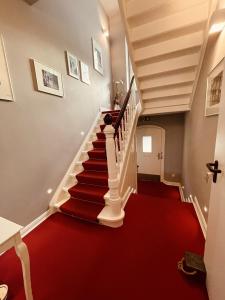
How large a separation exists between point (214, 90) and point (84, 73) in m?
2.55

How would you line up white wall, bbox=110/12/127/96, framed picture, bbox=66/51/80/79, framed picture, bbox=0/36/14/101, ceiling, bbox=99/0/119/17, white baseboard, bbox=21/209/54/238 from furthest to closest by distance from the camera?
1. white wall, bbox=110/12/127/96
2. ceiling, bbox=99/0/119/17
3. framed picture, bbox=66/51/80/79
4. white baseboard, bbox=21/209/54/238
5. framed picture, bbox=0/36/14/101

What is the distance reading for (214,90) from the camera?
1.66 meters

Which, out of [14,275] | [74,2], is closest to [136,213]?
[14,275]

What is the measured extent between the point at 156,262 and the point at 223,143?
1245mm

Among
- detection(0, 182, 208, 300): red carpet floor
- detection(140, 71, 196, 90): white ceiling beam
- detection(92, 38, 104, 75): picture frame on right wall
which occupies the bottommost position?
detection(0, 182, 208, 300): red carpet floor

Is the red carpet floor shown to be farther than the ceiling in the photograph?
No

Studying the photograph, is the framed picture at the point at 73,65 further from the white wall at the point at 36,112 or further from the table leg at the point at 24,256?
the table leg at the point at 24,256

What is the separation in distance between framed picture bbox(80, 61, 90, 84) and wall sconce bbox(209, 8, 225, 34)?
7.65 ft

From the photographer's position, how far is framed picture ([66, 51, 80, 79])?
2.70 meters

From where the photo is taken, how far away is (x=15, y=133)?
1771 millimetres

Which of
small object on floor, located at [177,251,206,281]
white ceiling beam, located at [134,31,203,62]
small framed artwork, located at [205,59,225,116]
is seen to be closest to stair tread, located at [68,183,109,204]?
small object on floor, located at [177,251,206,281]

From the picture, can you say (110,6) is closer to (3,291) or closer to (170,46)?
(170,46)

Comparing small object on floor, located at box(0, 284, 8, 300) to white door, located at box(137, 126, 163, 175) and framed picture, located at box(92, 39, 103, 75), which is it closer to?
framed picture, located at box(92, 39, 103, 75)

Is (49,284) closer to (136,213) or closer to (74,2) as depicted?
(136,213)
